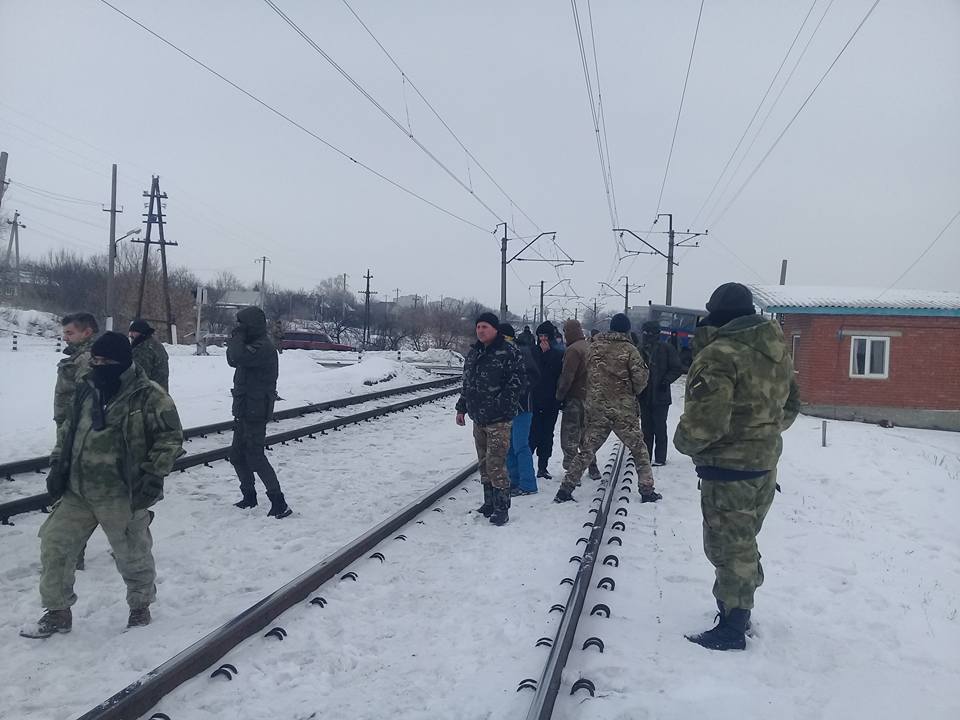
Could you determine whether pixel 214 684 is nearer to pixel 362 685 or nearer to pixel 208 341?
pixel 362 685

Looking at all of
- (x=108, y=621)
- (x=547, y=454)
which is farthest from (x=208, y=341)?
(x=108, y=621)

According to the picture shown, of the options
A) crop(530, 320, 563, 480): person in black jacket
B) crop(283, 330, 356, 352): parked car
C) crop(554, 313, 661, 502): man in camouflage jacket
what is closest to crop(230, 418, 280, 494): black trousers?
crop(554, 313, 661, 502): man in camouflage jacket

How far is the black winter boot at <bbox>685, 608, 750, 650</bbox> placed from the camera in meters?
3.90

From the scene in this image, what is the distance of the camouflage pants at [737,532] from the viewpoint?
3.91m

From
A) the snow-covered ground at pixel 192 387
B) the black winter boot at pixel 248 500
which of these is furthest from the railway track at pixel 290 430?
the black winter boot at pixel 248 500

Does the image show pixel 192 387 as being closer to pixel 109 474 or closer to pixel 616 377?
pixel 616 377

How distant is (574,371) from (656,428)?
5.78 ft

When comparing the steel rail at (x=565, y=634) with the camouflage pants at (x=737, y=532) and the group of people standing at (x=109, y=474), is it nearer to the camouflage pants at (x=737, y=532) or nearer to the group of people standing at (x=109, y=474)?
the camouflage pants at (x=737, y=532)

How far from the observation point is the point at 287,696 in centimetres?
A: 343

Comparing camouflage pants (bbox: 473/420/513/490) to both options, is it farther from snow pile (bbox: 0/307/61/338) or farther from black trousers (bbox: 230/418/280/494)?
snow pile (bbox: 0/307/61/338)

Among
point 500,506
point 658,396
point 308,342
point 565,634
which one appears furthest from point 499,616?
point 308,342

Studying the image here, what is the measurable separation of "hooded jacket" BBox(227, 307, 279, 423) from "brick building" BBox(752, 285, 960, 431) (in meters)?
18.5

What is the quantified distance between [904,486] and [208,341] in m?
46.5

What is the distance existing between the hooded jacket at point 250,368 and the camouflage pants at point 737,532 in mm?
4121
